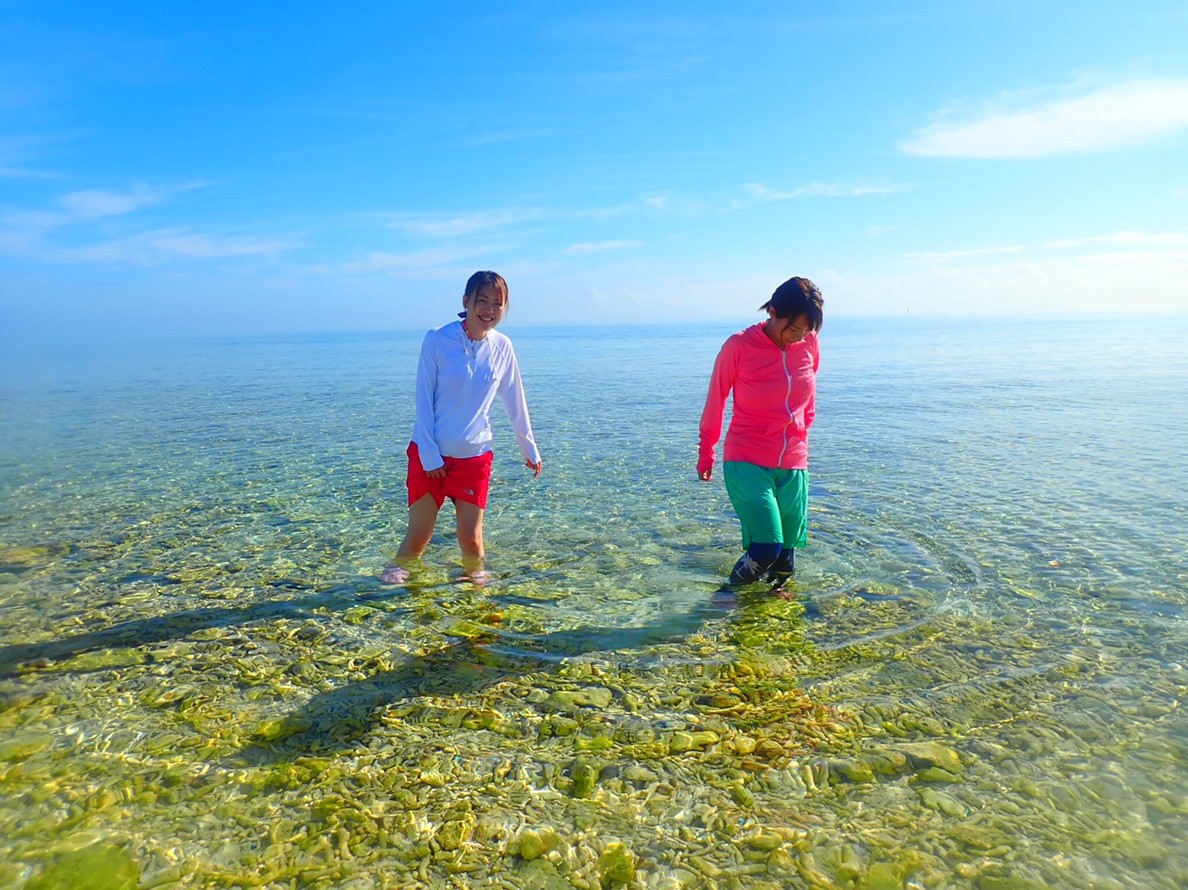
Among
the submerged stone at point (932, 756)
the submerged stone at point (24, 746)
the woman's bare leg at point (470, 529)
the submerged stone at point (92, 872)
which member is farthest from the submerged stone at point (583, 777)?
the woman's bare leg at point (470, 529)

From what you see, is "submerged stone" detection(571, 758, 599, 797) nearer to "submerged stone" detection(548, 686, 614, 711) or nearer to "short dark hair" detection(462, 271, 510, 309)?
"submerged stone" detection(548, 686, 614, 711)

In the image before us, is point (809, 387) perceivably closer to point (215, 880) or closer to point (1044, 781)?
point (1044, 781)

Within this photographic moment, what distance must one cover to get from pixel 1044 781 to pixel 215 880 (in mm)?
3824

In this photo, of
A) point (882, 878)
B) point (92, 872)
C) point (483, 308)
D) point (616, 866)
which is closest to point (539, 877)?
point (616, 866)

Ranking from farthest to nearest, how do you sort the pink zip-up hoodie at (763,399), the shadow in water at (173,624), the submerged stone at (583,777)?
the pink zip-up hoodie at (763,399), the shadow in water at (173,624), the submerged stone at (583,777)

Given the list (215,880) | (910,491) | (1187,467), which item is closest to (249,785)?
(215,880)

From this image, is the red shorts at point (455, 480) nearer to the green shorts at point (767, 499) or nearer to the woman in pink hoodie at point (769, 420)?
the woman in pink hoodie at point (769, 420)

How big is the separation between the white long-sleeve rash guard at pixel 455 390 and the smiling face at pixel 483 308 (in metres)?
0.12

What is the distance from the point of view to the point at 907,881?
3160mm

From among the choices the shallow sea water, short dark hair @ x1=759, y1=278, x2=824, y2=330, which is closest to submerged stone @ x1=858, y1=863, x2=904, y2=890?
the shallow sea water

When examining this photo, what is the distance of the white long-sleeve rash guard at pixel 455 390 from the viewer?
617 centimetres

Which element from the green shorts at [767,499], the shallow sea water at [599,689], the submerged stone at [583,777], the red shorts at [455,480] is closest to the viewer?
the shallow sea water at [599,689]

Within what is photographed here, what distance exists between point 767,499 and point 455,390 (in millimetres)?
2657

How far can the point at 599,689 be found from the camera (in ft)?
16.1
